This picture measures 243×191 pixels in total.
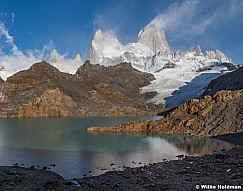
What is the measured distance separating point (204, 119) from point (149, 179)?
47298 millimetres

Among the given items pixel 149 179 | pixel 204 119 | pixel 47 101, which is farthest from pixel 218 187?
pixel 47 101

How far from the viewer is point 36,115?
172375mm

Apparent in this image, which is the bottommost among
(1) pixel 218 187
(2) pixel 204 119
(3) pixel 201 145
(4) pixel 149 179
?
(4) pixel 149 179

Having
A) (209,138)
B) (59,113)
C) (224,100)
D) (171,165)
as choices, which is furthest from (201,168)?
(59,113)

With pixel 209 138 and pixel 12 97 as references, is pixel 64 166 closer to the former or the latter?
pixel 209 138

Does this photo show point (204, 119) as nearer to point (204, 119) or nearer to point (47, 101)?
point (204, 119)

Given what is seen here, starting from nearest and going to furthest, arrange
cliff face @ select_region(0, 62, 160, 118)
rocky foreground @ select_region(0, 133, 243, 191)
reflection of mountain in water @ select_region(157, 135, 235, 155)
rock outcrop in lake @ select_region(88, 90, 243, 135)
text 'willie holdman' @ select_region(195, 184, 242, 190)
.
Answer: text 'willie holdman' @ select_region(195, 184, 242, 190)
rocky foreground @ select_region(0, 133, 243, 191)
reflection of mountain in water @ select_region(157, 135, 235, 155)
rock outcrop in lake @ select_region(88, 90, 243, 135)
cliff face @ select_region(0, 62, 160, 118)

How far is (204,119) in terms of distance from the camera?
7112cm

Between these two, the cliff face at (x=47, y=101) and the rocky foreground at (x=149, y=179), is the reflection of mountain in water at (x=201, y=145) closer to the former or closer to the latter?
the rocky foreground at (x=149, y=179)

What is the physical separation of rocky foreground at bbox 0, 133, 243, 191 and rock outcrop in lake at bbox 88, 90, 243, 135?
1330 inches

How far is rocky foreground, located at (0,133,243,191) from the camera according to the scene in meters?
22.8

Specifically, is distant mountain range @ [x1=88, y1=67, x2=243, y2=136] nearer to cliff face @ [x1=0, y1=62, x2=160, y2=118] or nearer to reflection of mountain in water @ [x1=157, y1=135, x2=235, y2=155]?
reflection of mountain in water @ [x1=157, y1=135, x2=235, y2=155]

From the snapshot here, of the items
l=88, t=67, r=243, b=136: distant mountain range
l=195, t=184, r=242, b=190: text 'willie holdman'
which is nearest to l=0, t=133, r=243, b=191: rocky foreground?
l=195, t=184, r=242, b=190: text 'willie holdman'

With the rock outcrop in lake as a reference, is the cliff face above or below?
above
